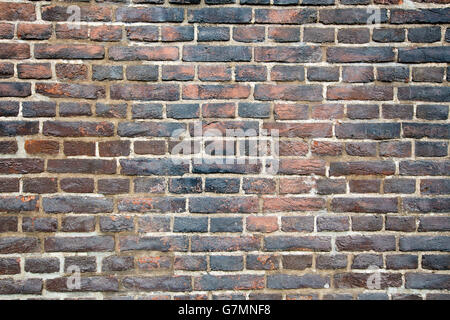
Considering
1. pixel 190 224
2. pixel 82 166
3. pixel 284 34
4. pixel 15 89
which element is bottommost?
pixel 190 224

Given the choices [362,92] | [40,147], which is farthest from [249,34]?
[40,147]

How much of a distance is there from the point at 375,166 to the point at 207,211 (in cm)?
86

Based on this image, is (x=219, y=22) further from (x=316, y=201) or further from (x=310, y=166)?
(x=316, y=201)

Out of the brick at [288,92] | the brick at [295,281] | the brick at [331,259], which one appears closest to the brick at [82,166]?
the brick at [288,92]

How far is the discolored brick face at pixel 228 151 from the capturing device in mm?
1607

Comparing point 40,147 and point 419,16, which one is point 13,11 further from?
point 419,16

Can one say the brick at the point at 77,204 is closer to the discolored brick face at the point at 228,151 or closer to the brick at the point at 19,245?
the discolored brick face at the point at 228,151

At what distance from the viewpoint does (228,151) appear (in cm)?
162

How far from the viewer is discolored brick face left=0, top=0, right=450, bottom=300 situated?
5.27 feet

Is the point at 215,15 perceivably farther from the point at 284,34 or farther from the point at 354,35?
the point at 354,35

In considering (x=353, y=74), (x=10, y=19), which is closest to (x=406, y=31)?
(x=353, y=74)

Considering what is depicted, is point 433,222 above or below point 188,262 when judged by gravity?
above

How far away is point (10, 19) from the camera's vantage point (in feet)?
5.23
